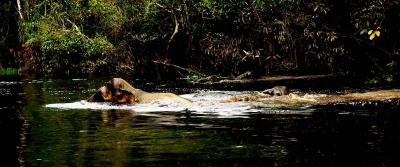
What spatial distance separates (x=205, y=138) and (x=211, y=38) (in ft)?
76.7

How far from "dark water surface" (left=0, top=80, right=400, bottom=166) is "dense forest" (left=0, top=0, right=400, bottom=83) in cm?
350

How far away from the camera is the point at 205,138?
1030 cm

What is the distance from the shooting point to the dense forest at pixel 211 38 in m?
25.9

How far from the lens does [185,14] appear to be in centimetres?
3547

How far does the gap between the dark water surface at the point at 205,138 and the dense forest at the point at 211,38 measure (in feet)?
11.5

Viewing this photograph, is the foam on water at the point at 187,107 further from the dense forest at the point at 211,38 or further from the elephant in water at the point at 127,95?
the dense forest at the point at 211,38

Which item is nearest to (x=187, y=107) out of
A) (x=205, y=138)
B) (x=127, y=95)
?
(x=127, y=95)

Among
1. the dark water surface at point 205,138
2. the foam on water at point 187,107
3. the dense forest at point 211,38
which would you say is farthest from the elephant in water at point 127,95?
the dense forest at point 211,38

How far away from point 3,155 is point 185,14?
27185mm

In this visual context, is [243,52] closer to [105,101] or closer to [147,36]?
[147,36]

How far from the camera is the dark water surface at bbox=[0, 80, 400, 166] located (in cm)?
814

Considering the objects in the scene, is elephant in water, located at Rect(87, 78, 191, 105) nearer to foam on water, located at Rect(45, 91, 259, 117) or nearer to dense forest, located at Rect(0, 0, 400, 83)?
foam on water, located at Rect(45, 91, 259, 117)

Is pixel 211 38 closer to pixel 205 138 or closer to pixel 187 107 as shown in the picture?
pixel 187 107

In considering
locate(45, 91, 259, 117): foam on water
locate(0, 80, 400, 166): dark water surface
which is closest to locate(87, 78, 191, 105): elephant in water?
locate(45, 91, 259, 117): foam on water
